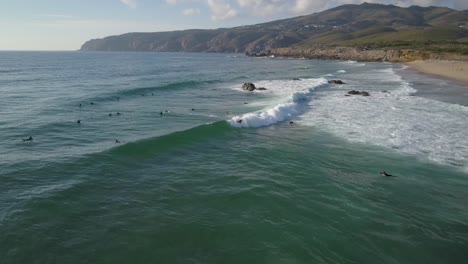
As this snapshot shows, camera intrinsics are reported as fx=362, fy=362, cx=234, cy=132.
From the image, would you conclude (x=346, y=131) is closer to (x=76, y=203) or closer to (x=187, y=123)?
(x=187, y=123)

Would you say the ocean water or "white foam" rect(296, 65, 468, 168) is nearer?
the ocean water

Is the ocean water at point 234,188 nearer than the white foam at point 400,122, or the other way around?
the ocean water at point 234,188

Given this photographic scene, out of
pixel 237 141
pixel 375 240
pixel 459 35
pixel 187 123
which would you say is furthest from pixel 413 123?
pixel 459 35

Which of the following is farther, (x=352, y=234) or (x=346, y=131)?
(x=346, y=131)

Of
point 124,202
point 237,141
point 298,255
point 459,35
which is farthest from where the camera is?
point 459,35
